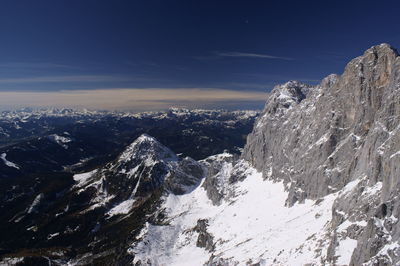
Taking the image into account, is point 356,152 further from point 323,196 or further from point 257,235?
point 257,235

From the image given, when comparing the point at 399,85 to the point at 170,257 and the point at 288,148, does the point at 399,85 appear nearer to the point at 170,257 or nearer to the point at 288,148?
the point at 288,148

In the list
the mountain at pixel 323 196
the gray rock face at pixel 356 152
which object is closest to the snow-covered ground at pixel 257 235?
the mountain at pixel 323 196

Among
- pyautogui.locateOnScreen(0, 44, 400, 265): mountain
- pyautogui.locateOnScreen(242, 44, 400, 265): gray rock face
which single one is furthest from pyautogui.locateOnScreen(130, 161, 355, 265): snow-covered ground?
pyautogui.locateOnScreen(242, 44, 400, 265): gray rock face

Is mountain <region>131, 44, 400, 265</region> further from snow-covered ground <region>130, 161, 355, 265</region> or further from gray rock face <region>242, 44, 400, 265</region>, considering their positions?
snow-covered ground <region>130, 161, 355, 265</region>

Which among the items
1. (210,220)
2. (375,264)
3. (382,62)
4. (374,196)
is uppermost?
(382,62)

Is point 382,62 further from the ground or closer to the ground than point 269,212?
further from the ground

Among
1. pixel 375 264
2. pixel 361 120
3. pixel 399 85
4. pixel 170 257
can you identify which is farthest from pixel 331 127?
pixel 170 257
